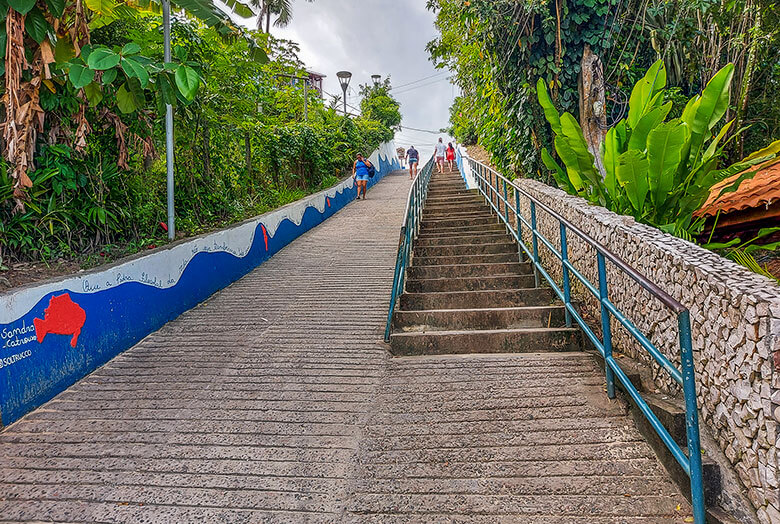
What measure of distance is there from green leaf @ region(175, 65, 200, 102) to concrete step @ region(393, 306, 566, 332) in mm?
2690

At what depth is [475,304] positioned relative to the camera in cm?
469

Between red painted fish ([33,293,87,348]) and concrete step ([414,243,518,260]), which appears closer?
red painted fish ([33,293,87,348])

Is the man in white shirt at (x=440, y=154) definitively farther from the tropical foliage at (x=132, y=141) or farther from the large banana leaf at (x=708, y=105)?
the large banana leaf at (x=708, y=105)

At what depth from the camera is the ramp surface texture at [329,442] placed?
225cm

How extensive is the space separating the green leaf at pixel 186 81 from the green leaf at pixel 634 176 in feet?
11.7

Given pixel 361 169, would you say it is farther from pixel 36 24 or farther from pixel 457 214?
pixel 36 24

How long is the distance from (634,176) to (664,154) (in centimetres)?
26

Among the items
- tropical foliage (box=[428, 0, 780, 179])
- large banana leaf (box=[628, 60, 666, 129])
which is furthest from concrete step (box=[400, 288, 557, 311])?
tropical foliage (box=[428, 0, 780, 179])

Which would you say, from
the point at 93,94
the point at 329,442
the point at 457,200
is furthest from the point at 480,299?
the point at 457,200

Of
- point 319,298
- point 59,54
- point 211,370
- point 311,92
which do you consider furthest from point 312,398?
point 311,92

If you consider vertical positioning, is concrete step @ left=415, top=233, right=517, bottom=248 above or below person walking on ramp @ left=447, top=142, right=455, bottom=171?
below

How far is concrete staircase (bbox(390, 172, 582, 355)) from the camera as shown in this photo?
3902mm

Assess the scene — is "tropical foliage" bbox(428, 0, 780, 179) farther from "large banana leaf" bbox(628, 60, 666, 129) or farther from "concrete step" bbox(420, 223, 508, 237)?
"large banana leaf" bbox(628, 60, 666, 129)

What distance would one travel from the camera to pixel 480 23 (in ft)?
21.3
